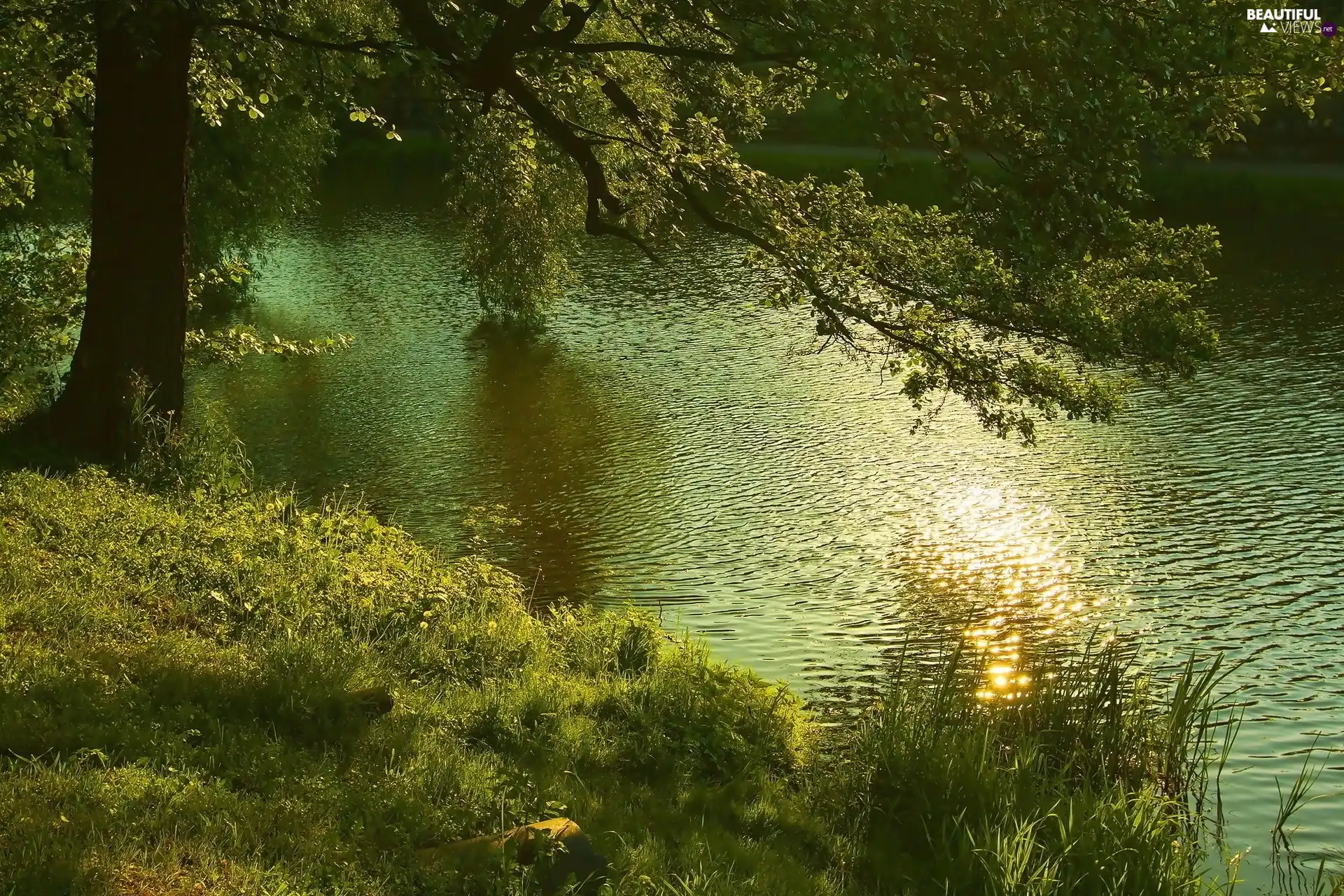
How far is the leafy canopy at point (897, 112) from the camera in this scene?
825cm

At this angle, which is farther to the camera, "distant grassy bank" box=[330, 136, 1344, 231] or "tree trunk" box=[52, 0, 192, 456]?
"distant grassy bank" box=[330, 136, 1344, 231]

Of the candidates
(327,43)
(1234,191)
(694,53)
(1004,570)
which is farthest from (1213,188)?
(327,43)

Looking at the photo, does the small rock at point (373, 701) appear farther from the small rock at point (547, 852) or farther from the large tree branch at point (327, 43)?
the large tree branch at point (327, 43)

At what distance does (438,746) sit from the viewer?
6.79 metres

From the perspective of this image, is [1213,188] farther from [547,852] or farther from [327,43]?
[547,852]

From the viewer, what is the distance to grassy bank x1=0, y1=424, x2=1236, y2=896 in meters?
5.38

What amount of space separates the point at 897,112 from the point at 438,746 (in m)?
4.84

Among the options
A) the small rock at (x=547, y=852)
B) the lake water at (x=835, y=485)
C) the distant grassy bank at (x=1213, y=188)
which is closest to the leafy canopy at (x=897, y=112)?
the lake water at (x=835, y=485)

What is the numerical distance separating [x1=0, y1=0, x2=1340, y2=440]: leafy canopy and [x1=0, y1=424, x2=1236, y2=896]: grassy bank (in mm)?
3275

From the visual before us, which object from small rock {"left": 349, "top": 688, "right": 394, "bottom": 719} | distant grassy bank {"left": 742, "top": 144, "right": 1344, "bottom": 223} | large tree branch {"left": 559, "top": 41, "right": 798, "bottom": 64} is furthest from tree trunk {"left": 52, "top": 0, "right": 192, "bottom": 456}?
distant grassy bank {"left": 742, "top": 144, "right": 1344, "bottom": 223}

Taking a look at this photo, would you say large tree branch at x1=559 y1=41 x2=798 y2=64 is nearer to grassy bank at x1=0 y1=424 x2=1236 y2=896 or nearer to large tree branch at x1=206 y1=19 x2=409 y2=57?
large tree branch at x1=206 y1=19 x2=409 y2=57

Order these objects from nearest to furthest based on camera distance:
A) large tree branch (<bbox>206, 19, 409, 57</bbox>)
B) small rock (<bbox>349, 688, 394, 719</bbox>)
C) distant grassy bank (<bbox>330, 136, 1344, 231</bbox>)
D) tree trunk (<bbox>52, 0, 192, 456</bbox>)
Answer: small rock (<bbox>349, 688, 394, 719</bbox>) < large tree branch (<bbox>206, 19, 409, 57</bbox>) < tree trunk (<bbox>52, 0, 192, 456</bbox>) < distant grassy bank (<bbox>330, 136, 1344, 231</bbox>)

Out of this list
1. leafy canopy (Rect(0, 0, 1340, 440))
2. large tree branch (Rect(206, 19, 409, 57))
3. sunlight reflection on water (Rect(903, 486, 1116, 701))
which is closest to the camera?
leafy canopy (Rect(0, 0, 1340, 440))

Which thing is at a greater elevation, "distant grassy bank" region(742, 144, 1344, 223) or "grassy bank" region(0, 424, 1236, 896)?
"distant grassy bank" region(742, 144, 1344, 223)
